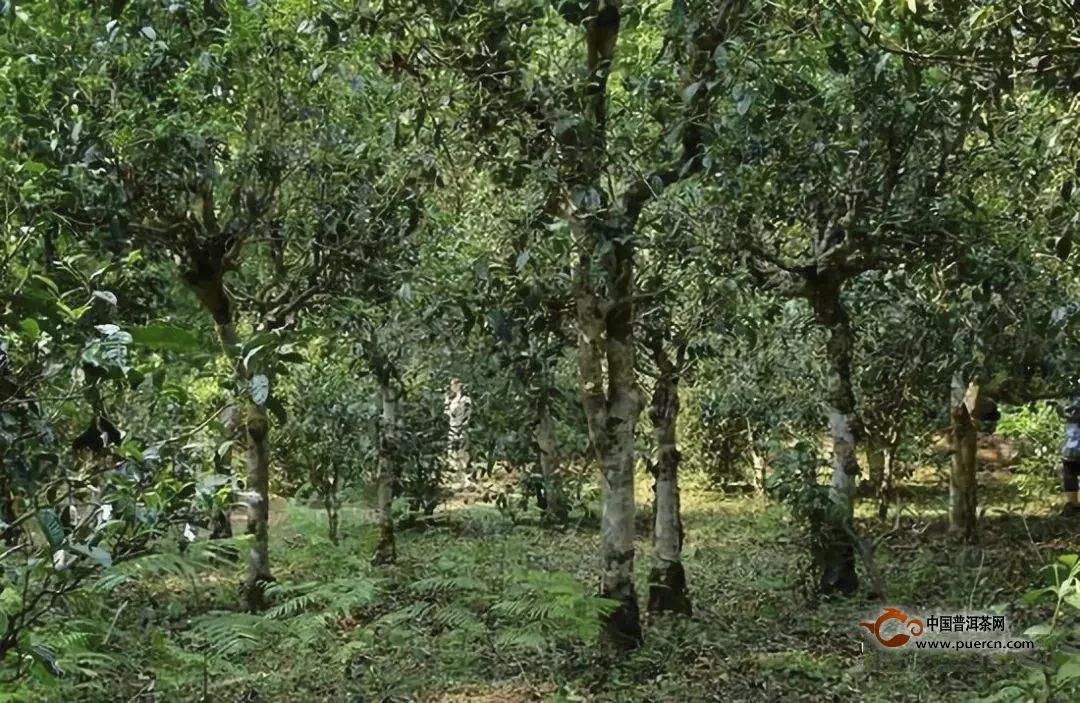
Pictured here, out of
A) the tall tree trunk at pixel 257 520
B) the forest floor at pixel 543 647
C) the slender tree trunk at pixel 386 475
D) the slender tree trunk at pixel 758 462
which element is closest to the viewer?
the forest floor at pixel 543 647

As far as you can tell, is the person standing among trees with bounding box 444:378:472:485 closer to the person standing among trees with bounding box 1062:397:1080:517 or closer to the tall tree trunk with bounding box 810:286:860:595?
the tall tree trunk with bounding box 810:286:860:595

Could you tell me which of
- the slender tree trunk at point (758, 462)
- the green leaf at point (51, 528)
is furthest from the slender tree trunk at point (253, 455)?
the slender tree trunk at point (758, 462)

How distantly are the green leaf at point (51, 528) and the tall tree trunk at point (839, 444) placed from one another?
596cm

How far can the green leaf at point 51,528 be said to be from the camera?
7.17 ft

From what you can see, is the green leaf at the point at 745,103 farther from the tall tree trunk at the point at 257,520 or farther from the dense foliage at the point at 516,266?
the tall tree trunk at the point at 257,520

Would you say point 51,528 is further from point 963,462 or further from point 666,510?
point 963,462

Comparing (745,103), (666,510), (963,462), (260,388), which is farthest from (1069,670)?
(963,462)

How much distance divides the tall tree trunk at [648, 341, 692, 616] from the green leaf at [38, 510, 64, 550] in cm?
510

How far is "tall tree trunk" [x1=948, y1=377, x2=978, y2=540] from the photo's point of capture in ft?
31.3

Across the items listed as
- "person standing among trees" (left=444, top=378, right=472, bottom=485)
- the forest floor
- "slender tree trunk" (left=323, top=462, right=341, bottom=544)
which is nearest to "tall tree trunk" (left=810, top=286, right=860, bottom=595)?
the forest floor

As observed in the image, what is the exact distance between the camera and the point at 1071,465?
426 inches

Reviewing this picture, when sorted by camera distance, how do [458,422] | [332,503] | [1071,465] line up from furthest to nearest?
[458,422], [332,503], [1071,465]

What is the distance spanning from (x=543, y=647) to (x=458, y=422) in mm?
8787

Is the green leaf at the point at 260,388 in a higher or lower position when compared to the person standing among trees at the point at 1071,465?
higher
